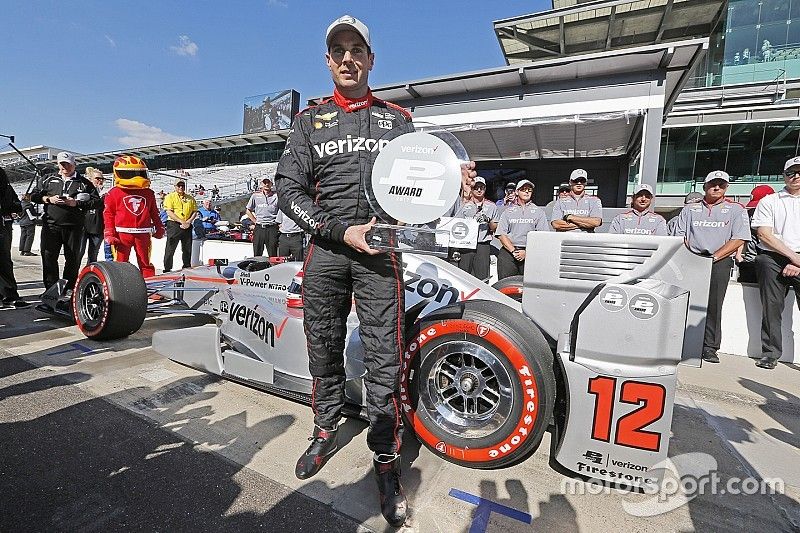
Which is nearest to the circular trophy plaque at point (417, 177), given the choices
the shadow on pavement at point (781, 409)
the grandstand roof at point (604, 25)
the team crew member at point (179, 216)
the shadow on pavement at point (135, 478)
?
the shadow on pavement at point (135, 478)

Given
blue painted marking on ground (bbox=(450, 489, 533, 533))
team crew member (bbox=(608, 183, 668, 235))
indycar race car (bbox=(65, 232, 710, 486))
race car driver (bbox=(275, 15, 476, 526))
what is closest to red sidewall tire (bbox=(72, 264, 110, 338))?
indycar race car (bbox=(65, 232, 710, 486))

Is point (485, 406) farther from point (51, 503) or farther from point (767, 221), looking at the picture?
point (767, 221)

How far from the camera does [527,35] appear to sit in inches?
786

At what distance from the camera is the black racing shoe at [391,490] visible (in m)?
1.49

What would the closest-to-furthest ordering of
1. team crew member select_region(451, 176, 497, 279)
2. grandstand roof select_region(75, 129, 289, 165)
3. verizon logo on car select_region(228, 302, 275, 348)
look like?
verizon logo on car select_region(228, 302, 275, 348), team crew member select_region(451, 176, 497, 279), grandstand roof select_region(75, 129, 289, 165)

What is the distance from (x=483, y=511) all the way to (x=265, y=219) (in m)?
6.24

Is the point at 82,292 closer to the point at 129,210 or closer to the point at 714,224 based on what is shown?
the point at 129,210

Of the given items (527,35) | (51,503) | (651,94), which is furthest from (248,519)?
(527,35)

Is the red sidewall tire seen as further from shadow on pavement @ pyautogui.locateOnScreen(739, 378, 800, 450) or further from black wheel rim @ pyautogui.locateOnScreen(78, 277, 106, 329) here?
shadow on pavement @ pyautogui.locateOnScreen(739, 378, 800, 450)

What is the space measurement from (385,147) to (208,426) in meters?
1.74

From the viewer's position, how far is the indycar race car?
5.06 ft

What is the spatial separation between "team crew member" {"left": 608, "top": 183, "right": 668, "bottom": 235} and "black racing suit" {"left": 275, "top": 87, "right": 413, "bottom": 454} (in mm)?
3559

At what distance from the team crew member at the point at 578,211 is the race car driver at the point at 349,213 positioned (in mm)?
3384

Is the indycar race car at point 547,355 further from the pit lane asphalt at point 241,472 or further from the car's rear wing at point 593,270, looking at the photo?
the pit lane asphalt at point 241,472
